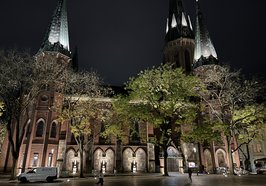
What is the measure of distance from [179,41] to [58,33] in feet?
92.6

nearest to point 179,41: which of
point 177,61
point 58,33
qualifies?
point 177,61

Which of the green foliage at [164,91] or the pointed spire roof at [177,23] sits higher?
the pointed spire roof at [177,23]

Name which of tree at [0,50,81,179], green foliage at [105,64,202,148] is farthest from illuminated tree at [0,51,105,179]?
green foliage at [105,64,202,148]

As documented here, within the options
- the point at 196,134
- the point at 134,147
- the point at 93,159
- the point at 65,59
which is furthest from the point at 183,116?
the point at 65,59

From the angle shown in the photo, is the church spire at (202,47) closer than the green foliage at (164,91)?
No

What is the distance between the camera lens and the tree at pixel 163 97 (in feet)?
84.1

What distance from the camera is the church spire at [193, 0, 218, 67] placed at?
4759cm

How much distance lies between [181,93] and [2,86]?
18.5 metres

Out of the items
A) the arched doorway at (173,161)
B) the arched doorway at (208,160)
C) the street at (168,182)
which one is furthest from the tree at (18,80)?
the arched doorway at (208,160)

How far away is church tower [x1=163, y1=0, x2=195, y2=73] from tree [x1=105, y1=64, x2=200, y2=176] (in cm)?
2676

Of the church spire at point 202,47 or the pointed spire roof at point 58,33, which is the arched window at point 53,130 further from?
the church spire at point 202,47

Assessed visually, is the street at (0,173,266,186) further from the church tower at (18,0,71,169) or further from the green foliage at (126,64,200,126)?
the church tower at (18,0,71,169)

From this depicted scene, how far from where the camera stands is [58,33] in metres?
43.5

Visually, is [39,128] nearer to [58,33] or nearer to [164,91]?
[58,33]
